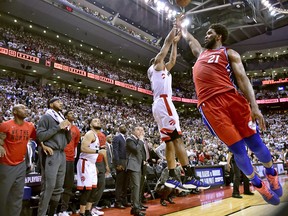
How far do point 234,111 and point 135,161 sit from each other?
11.7 feet

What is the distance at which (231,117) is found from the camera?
2.94 m

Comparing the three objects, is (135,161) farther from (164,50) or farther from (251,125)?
(251,125)

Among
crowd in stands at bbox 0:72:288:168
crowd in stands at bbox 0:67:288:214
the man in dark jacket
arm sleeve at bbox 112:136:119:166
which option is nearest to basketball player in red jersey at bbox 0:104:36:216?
the man in dark jacket

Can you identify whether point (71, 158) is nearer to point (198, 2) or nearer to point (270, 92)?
point (198, 2)

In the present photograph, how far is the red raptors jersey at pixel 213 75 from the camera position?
9.84ft

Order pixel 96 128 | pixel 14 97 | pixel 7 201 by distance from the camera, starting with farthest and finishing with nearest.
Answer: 1. pixel 14 97
2. pixel 96 128
3. pixel 7 201

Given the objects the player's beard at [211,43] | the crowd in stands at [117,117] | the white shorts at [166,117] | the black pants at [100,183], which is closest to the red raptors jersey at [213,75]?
the player's beard at [211,43]

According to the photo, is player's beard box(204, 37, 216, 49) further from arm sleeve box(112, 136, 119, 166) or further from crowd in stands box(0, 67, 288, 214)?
crowd in stands box(0, 67, 288, 214)

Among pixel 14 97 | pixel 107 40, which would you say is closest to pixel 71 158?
pixel 14 97

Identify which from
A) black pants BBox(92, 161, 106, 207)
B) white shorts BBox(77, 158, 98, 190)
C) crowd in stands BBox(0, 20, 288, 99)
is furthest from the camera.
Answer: crowd in stands BBox(0, 20, 288, 99)

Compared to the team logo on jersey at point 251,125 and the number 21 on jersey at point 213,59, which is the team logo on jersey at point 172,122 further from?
the team logo on jersey at point 251,125

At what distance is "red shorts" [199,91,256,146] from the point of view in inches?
112

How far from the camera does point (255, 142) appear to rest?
2.90 m

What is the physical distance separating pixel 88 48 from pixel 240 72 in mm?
28490
